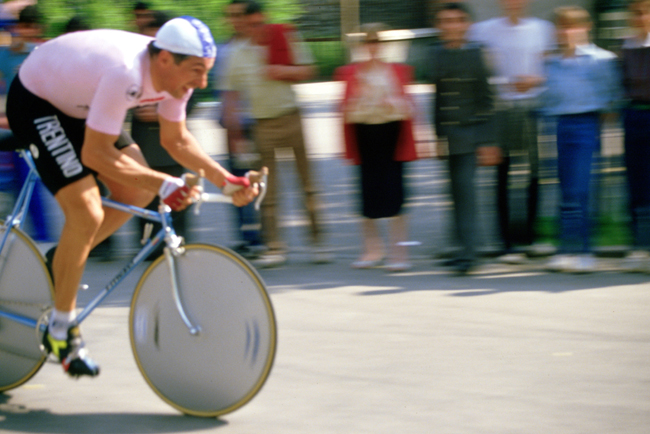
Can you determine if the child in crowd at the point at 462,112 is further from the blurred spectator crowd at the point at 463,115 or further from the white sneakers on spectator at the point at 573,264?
the white sneakers on spectator at the point at 573,264

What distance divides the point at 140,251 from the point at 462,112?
3.20m

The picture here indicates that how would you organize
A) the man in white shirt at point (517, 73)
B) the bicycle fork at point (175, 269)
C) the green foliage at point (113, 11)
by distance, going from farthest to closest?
the green foliage at point (113, 11)
the man in white shirt at point (517, 73)
the bicycle fork at point (175, 269)

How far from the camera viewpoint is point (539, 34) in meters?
6.79

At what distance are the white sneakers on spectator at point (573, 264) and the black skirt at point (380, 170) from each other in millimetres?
1245

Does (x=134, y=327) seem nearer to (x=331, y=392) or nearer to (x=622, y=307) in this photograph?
(x=331, y=392)

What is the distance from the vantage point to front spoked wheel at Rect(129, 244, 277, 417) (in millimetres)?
3904

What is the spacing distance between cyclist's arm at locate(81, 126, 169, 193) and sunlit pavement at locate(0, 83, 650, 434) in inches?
43.9

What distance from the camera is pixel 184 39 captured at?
375 centimetres

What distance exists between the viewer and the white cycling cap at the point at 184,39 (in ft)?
12.3

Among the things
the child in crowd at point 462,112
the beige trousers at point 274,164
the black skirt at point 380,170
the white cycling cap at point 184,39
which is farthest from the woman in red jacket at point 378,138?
the white cycling cap at point 184,39

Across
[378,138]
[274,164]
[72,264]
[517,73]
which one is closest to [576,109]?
[517,73]

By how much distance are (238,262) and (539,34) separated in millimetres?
3866

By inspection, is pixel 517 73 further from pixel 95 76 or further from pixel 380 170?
pixel 95 76

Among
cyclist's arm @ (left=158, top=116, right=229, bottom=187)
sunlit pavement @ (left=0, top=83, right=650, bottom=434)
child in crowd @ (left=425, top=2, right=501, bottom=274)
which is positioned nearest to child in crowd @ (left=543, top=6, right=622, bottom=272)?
sunlit pavement @ (left=0, top=83, right=650, bottom=434)
